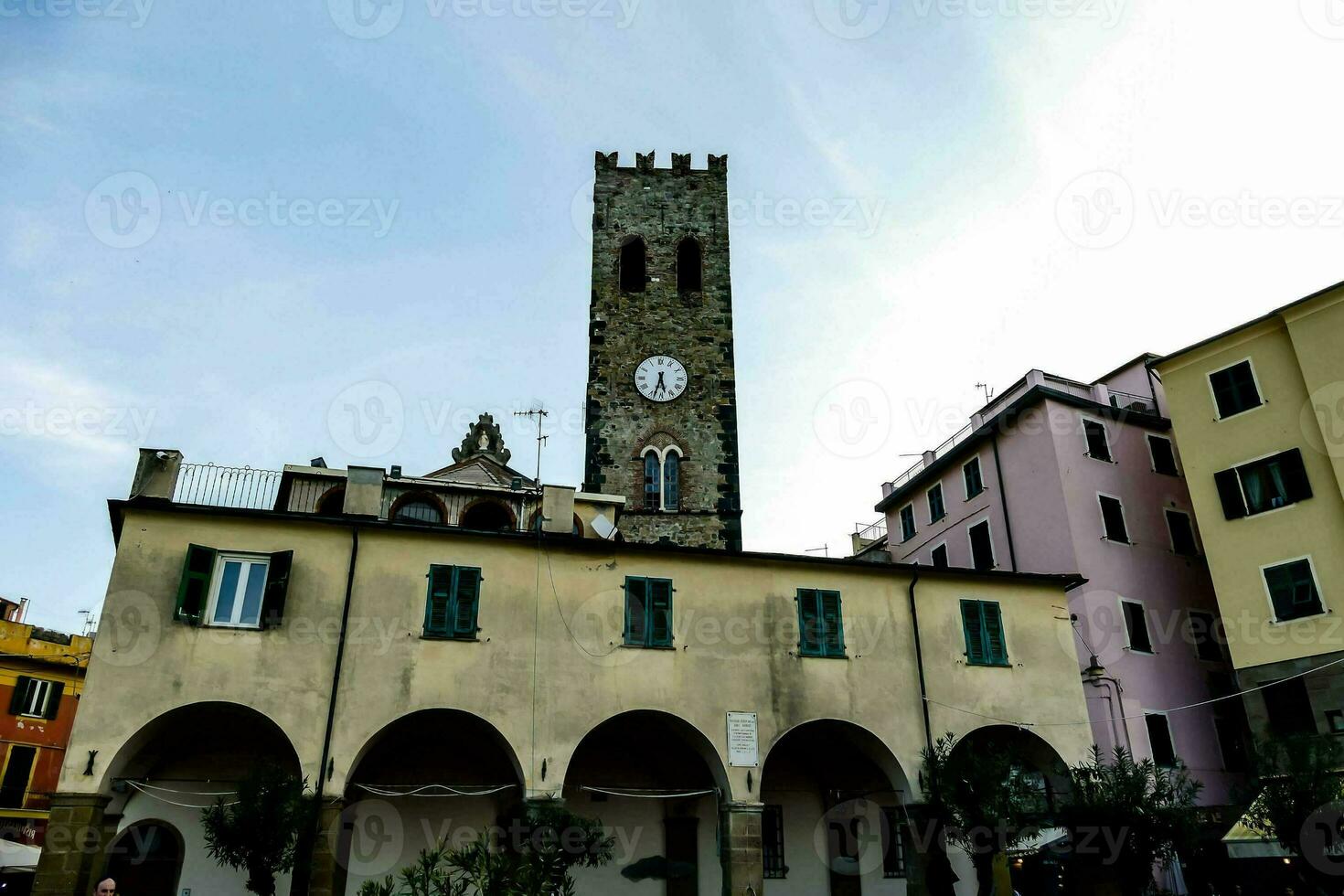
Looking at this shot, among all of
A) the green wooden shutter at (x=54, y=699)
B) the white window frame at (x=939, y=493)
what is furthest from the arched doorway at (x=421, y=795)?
the green wooden shutter at (x=54, y=699)

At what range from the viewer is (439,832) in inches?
795

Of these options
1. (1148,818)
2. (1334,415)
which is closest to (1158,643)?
(1334,415)

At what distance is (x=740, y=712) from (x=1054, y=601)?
27.1 ft

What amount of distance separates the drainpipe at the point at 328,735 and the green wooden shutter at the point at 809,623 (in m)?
8.98

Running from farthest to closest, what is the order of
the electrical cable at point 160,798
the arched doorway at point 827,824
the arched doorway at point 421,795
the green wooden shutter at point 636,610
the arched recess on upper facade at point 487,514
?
the arched recess on upper facade at point 487,514
the arched doorway at point 827,824
the green wooden shutter at point 636,610
the arched doorway at point 421,795
the electrical cable at point 160,798

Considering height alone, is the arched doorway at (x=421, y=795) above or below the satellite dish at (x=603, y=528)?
below

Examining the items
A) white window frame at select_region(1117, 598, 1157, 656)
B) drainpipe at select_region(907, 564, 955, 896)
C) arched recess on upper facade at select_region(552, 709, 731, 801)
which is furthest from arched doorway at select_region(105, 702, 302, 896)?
white window frame at select_region(1117, 598, 1157, 656)

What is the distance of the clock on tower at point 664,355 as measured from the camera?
105 ft

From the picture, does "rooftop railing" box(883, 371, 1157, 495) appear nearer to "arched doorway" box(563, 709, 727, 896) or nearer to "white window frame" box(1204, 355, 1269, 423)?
"white window frame" box(1204, 355, 1269, 423)

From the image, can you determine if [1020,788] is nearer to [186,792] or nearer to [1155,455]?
[1155,455]

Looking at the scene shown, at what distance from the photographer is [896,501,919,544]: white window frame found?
34938 millimetres

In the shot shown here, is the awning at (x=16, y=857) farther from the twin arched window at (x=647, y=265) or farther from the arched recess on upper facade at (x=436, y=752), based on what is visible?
the twin arched window at (x=647, y=265)

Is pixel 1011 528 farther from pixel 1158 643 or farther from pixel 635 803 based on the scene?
pixel 635 803

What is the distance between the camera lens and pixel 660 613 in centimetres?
2002
